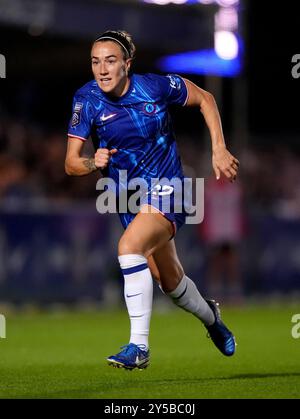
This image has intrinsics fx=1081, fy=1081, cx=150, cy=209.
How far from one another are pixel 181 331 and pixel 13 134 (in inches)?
272

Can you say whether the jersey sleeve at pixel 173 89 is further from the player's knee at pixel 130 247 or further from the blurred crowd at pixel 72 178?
the blurred crowd at pixel 72 178

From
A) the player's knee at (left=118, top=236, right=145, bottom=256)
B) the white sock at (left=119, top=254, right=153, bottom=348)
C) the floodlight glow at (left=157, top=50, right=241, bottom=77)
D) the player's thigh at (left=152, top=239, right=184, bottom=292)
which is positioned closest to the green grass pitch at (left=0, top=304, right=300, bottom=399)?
the white sock at (left=119, top=254, right=153, bottom=348)

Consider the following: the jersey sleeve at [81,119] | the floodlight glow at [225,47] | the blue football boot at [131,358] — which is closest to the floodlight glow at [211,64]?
the floodlight glow at [225,47]

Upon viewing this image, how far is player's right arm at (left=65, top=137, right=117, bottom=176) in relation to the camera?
23.4ft

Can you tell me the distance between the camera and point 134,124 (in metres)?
7.78

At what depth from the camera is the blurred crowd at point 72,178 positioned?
17.2 metres

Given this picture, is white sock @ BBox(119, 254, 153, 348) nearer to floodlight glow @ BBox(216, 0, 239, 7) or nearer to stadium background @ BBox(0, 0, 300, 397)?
stadium background @ BBox(0, 0, 300, 397)

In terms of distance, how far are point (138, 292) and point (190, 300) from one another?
2.79 feet

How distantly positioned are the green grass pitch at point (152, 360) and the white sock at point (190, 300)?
0.44m

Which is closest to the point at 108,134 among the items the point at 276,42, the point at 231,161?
the point at 231,161

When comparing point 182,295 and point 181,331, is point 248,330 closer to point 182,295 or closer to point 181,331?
point 181,331

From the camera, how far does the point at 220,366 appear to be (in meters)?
8.73

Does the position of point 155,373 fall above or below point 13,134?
below

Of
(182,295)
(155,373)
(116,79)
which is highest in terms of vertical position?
(116,79)
